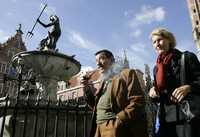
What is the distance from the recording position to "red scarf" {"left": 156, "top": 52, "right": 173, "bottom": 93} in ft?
9.15

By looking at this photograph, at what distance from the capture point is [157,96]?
2.87m

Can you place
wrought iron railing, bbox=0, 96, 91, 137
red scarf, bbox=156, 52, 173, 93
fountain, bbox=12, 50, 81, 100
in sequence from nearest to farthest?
red scarf, bbox=156, 52, 173, 93, wrought iron railing, bbox=0, 96, 91, 137, fountain, bbox=12, 50, 81, 100

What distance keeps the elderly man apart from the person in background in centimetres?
25

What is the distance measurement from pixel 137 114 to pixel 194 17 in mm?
60173

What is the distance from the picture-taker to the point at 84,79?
146 inches

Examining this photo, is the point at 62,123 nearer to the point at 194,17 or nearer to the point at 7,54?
the point at 7,54

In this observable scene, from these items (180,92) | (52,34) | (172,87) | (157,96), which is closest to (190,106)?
(180,92)

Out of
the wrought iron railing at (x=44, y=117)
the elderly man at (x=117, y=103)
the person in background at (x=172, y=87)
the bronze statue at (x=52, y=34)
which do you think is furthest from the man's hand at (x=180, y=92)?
the bronze statue at (x=52, y=34)

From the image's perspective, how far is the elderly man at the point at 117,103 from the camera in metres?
3.00

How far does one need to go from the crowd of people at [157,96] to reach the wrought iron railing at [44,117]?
1.54 metres

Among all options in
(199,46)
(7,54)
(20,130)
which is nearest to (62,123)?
(20,130)

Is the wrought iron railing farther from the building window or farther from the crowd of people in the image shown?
the building window

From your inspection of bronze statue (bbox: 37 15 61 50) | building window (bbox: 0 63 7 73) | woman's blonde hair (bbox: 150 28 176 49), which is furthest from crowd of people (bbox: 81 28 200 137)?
building window (bbox: 0 63 7 73)

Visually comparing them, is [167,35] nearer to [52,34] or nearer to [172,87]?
[172,87]
